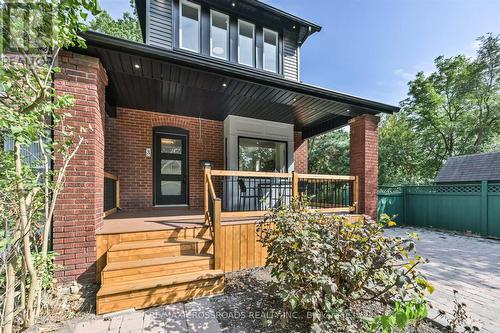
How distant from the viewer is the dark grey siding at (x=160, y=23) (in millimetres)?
5996

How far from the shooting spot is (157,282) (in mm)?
2729

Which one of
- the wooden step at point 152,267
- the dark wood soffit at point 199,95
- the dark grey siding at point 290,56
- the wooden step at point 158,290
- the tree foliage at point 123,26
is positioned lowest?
the wooden step at point 158,290

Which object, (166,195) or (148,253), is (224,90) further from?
(166,195)

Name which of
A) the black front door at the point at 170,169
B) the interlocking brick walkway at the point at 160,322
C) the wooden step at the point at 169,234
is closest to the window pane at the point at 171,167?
the black front door at the point at 170,169

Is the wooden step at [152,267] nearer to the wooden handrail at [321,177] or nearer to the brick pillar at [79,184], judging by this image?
the brick pillar at [79,184]

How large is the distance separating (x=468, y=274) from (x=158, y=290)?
15.7 feet

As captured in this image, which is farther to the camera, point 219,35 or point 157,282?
point 219,35

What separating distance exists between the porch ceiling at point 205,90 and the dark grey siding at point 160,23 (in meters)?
1.98

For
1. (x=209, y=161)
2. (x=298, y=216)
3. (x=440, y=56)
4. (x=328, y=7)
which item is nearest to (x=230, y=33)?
(x=328, y=7)

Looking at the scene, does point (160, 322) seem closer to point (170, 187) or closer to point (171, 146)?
point (170, 187)

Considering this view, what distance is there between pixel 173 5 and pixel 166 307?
7203 millimetres

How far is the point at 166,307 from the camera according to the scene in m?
2.68

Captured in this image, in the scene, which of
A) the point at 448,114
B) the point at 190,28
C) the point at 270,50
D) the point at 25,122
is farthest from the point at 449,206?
the point at 25,122

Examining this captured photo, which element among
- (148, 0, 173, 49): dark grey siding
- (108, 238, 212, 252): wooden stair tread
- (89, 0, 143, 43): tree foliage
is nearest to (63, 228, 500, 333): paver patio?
(108, 238, 212, 252): wooden stair tread
